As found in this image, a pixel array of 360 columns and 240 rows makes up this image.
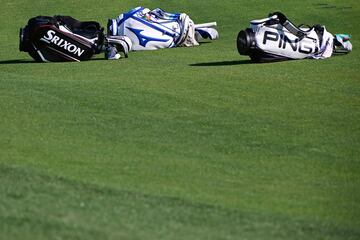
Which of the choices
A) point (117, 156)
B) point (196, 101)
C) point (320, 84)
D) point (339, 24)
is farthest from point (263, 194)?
point (339, 24)

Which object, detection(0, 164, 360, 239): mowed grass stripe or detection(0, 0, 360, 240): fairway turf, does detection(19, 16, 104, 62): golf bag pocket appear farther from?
detection(0, 164, 360, 239): mowed grass stripe

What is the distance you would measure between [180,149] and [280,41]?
634 centimetres

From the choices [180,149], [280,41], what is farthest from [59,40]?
[180,149]

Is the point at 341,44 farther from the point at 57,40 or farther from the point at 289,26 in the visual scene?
the point at 57,40

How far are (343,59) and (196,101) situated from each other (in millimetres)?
4788

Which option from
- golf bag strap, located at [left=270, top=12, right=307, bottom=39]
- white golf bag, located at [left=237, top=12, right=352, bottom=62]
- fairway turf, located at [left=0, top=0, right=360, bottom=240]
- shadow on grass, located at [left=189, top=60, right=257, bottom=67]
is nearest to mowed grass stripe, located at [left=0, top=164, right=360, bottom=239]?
fairway turf, located at [left=0, top=0, right=360, bottom=240]

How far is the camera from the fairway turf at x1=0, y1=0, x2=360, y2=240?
6.38m

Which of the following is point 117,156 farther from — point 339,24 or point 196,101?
point 339,24

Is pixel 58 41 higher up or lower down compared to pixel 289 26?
lower down

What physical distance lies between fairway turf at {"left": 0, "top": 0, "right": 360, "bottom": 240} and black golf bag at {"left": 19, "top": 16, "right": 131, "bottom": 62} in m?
0.37

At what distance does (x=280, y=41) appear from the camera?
1473 cm

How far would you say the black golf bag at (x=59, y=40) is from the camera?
14.9 meters

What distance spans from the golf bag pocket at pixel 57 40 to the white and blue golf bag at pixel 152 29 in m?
1.72

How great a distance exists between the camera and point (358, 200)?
730cm
